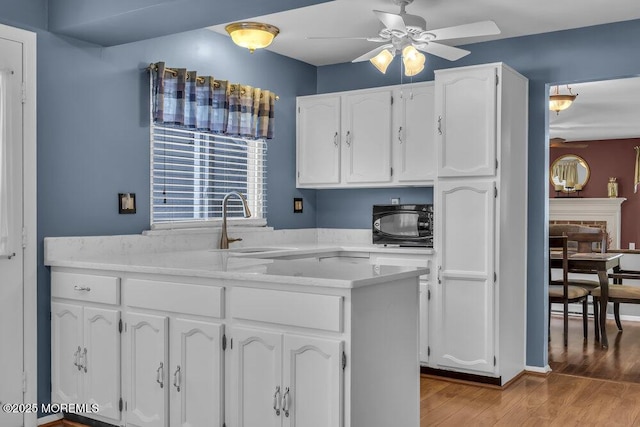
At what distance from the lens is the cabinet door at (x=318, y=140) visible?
16.7 ft

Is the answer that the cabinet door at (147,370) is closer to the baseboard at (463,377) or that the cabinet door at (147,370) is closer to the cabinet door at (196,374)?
the cabinet door at (196,374)

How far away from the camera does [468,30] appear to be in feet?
11.1

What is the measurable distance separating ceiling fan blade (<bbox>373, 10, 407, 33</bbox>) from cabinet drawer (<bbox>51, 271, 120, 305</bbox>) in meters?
1.86

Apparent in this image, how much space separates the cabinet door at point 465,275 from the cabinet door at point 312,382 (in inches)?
77.9

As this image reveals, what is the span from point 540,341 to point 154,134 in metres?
2.99

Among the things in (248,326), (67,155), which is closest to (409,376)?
(248,326)

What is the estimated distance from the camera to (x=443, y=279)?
4.35 m

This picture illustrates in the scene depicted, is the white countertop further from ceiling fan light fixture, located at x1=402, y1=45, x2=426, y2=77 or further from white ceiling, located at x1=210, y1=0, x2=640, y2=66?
white ceiling, located at x1=210, y1=0, x2=640, y2=66

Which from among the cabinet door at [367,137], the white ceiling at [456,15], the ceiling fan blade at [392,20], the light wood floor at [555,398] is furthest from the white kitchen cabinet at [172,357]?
the cabinet door at [367,137]

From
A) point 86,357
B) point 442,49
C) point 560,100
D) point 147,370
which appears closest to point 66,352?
point 86,357

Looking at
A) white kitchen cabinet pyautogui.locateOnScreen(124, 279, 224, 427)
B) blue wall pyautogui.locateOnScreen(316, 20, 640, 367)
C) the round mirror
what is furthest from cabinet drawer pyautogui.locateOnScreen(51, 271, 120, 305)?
the round mirror

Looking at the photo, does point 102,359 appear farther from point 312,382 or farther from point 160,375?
point 312,382

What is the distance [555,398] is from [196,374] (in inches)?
90.2

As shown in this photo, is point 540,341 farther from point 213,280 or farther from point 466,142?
point 213,280
